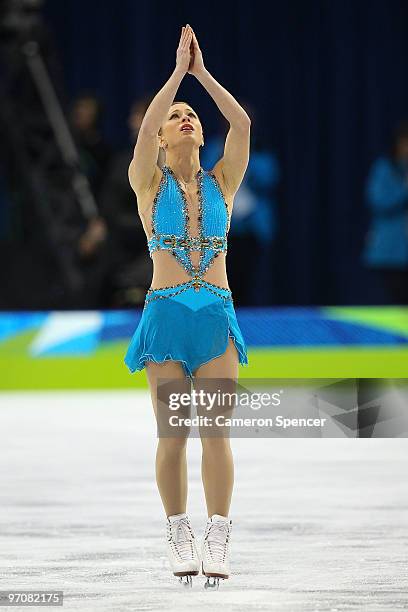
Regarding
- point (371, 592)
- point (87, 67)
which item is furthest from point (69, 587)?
point (87, 67)

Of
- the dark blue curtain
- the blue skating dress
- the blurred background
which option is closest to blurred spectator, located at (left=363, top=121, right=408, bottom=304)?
the blurred background

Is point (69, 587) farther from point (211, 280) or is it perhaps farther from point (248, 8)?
point (248, 8)

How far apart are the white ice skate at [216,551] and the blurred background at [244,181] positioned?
5.12m

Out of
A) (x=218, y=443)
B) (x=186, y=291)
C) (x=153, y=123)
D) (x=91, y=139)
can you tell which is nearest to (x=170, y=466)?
(x=218, y=443)

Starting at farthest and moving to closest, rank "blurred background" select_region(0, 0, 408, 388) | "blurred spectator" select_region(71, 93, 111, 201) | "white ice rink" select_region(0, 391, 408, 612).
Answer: "blurred spectator" select_region(71, 93, 111, 201), "blurred background" select_region(0, 0, 408, 388), "white ice rink" select_region(0, 391, 408, 612)

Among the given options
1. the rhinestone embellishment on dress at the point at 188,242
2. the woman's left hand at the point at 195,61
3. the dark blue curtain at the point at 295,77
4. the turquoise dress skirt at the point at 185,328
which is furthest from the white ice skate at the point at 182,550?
the dark blue curtain at the point at 295,77

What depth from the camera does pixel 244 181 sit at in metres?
10.8

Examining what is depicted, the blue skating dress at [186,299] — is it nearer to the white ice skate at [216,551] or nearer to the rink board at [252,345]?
the white ice skate at [216,551]

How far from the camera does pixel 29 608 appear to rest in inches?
149

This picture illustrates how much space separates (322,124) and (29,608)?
10.3 meters

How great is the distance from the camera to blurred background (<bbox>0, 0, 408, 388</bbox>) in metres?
9.57

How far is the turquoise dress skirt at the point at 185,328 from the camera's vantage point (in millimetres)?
4195

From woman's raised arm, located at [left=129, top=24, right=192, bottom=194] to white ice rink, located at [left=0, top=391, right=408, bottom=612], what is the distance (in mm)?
1150

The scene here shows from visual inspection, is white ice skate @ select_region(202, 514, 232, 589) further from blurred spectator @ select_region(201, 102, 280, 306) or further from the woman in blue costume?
blurred spectator @ select_region(201, 102, 280, 306)
